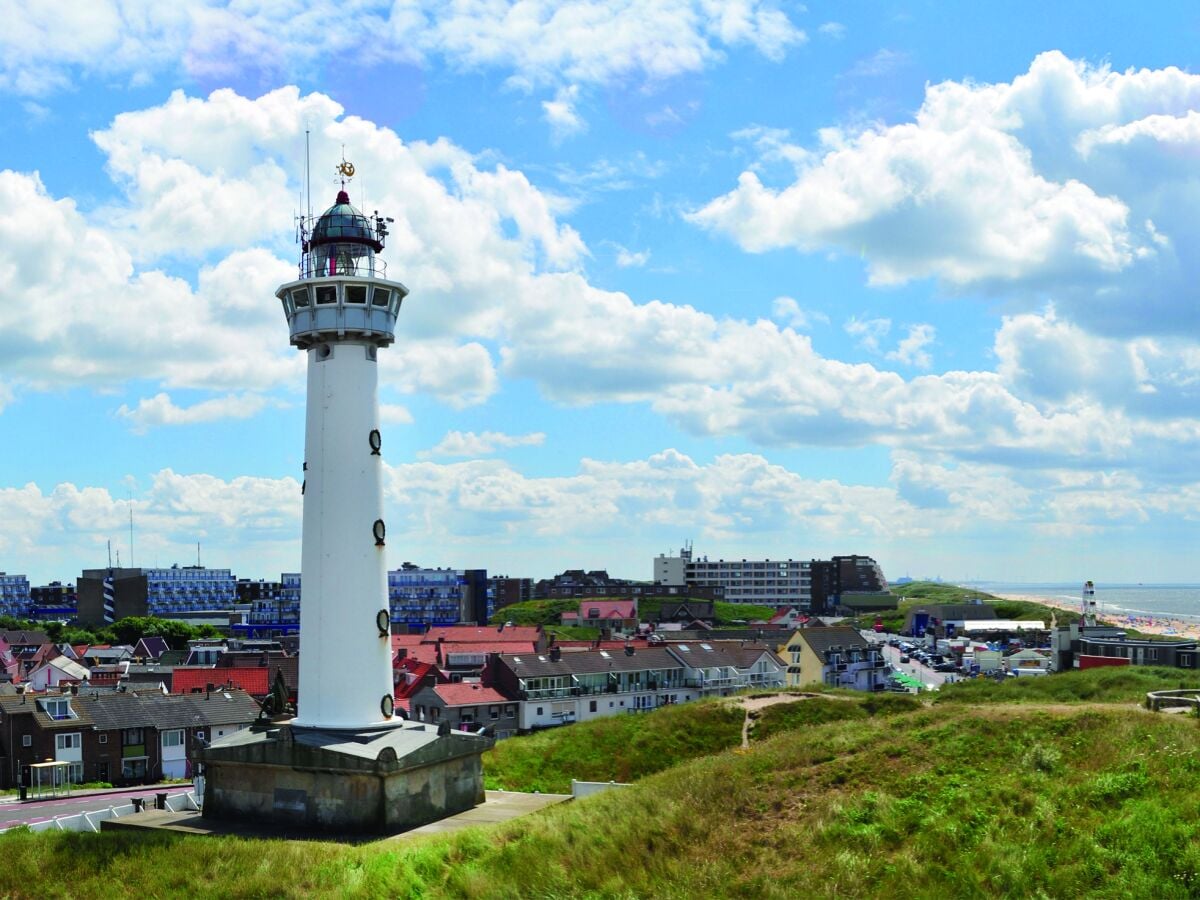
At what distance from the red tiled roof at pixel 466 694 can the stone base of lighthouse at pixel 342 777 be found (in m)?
37.6

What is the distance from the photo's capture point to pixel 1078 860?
17016mm

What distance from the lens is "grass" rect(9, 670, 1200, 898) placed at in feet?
56.5

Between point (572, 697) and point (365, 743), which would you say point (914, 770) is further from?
point (572, 697)

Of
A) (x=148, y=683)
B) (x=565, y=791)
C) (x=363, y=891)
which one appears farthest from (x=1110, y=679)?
(x=148, y=683)

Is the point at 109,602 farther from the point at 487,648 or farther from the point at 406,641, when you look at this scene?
the point at 487,648

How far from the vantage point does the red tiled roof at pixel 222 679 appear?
72812mm

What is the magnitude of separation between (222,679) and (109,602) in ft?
362

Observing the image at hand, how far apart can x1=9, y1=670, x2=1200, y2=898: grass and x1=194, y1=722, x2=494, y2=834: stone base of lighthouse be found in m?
1.91

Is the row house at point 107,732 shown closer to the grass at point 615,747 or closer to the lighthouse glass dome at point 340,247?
the grass at point 615,747

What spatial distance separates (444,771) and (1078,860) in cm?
1567

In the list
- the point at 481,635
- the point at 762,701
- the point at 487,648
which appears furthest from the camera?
the point at 481,635

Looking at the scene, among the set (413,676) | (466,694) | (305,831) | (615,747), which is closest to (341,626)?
(305,831)

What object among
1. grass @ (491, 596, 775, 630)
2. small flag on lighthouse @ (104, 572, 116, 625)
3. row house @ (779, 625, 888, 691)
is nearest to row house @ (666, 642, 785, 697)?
row house @ (779, 625, 888, 691)

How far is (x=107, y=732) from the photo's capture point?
190ft
